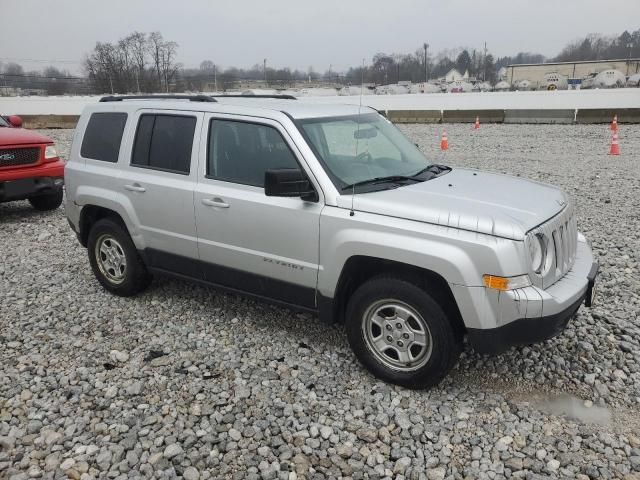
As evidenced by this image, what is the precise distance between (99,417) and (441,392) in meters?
2.30

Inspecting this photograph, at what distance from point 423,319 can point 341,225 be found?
83cm

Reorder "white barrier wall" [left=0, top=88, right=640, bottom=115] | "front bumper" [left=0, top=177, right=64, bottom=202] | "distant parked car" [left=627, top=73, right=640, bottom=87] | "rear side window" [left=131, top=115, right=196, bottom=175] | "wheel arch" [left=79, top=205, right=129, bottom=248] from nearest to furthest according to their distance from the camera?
1. "rear side window" [left=131, top=115, right=196, bottom=175]
2. "wheel arch" [left=79, top=205, right=129, bottom=248]
3. "front bumper" [left=0, top=177, right=64, bottom=202]
4. "white barrier wall" [left=0, top=88, right=640, bottom=115]
5. "distant parked car" [left=627, top=73, right=640, bottom=87]

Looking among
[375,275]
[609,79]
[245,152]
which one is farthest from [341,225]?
[609,79]

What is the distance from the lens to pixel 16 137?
8211 millimetres

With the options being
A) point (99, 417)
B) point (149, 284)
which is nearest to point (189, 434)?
point (99, 417)

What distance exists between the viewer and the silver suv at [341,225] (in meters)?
3.23

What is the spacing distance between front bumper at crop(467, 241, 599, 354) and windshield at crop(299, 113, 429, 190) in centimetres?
126

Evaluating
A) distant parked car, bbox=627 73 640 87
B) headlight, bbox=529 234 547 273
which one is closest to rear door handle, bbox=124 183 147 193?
headlight, bbox=529 234 547 273

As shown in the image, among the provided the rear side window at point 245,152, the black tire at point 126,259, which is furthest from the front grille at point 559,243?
the black tire at point 126,259

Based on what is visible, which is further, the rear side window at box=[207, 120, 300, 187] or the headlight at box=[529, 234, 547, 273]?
the rear side window at box=[207, 120, 300, 187]

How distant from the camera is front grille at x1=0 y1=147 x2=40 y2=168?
8.05 metres

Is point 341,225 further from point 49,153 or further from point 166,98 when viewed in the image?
point 49,153

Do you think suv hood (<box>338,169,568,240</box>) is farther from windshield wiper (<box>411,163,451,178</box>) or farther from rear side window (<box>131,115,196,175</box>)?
rear side window (<box>131,115,196,175</box>)

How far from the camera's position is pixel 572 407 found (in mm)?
3488
